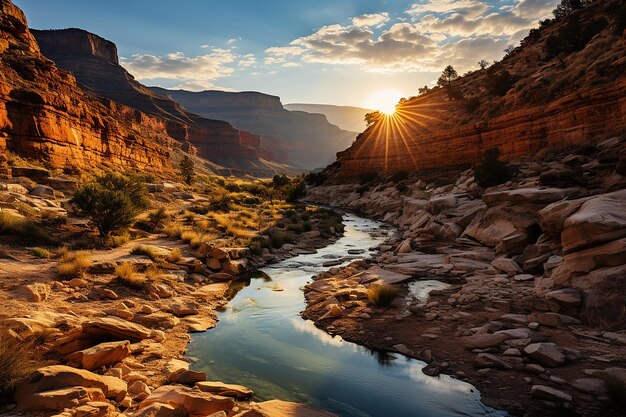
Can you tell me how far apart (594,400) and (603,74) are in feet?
78.6

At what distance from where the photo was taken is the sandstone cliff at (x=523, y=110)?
2138cm

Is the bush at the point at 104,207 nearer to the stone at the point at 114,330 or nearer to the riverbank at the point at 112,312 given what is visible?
the riverbank at the point at 112,312

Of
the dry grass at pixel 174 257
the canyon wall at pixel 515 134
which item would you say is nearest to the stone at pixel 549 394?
the dry grass at pixel 174 257

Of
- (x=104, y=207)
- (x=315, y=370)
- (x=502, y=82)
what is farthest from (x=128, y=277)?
(x=502, y=82)

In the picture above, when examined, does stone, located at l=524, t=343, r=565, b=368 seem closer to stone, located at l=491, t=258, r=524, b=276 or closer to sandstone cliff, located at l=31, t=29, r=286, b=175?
stone, located at l=491, t=258, r=524, b=276

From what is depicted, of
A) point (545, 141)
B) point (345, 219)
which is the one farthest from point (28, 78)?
point (545, 141)

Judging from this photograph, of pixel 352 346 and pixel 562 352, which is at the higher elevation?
pixel 562 352

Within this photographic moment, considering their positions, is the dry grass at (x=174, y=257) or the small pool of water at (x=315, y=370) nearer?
the small pool of water at (x=315, y=370)

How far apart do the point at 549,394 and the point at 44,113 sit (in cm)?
3759

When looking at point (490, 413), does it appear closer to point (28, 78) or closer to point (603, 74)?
point (603, 74)

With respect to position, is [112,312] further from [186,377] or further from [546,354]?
[546,354]

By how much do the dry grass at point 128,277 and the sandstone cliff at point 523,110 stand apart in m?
23.3

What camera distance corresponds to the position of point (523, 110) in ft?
89.7

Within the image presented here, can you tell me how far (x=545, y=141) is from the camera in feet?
83.2
